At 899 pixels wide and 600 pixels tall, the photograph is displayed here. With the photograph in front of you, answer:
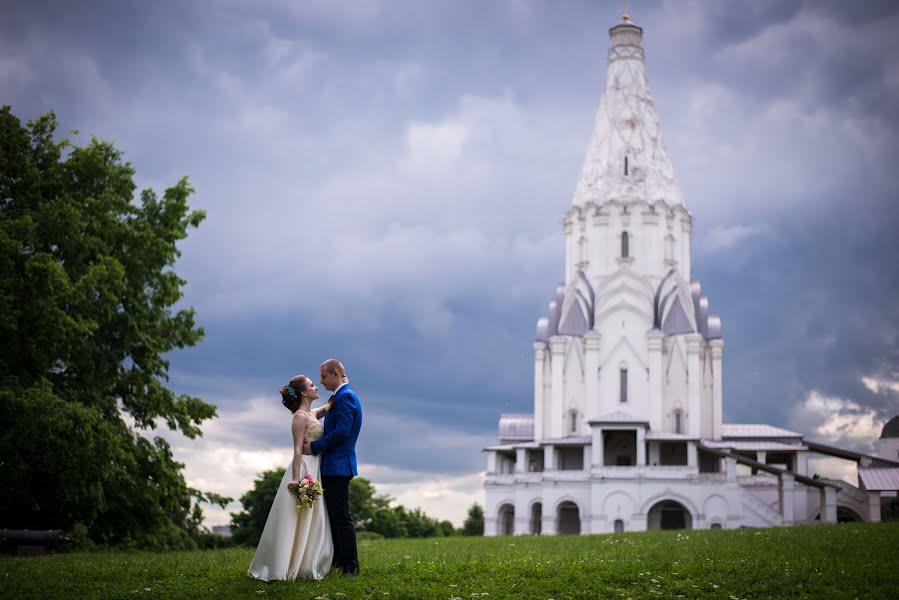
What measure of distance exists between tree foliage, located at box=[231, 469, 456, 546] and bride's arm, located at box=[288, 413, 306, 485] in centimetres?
2982

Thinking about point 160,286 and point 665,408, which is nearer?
point 160,286

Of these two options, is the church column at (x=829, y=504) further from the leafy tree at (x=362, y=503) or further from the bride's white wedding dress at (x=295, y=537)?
the bride's white wedding dress at (x=295, y=537)

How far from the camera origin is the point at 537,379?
6475cm

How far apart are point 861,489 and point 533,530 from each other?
17.9 m

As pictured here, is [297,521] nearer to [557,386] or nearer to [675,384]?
[557,386]

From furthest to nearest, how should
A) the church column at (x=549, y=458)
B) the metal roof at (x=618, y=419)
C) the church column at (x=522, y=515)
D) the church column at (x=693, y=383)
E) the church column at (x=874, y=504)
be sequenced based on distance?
1. the church column at (x=693, y=383)
2. the church column at (x=522, y=515)
3. the church column at (x=549, y=458)
4. the metal roof at (x=618, y=419)
5. the church column at (x=874, y=504)

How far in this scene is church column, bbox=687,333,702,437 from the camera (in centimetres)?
6100

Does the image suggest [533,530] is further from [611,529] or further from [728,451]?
[728,451]

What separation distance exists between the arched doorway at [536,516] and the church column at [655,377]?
8.08 meters

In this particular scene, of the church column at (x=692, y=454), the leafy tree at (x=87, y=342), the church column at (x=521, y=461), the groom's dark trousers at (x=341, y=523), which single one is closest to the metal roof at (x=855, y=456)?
the church column at (x=692, y=454)

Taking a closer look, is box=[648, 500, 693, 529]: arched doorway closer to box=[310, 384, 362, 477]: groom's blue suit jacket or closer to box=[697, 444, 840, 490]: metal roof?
box=[697, 444, 840, 490]: metal roof

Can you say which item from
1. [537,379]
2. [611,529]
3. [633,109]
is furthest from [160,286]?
[633,109]

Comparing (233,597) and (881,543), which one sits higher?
(881,543)

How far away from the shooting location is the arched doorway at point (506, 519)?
63.0 meters
